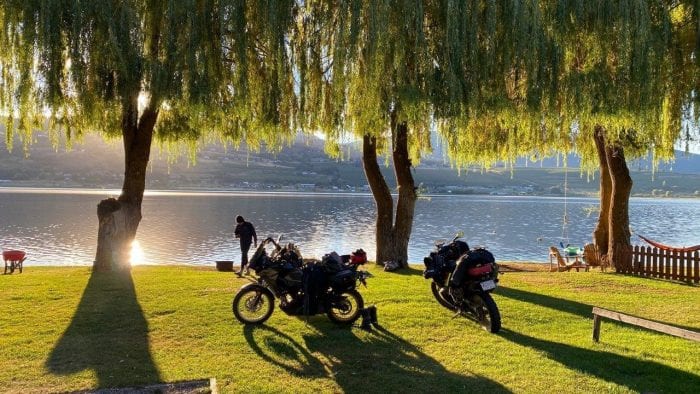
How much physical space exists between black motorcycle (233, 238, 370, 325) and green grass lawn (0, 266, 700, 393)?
32 centimetres

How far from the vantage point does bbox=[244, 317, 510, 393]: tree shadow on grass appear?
590cm

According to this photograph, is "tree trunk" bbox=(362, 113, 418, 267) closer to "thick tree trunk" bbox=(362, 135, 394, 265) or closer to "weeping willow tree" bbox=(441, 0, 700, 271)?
"thick tree trunk" bbox=(362, 135, 394, 265)

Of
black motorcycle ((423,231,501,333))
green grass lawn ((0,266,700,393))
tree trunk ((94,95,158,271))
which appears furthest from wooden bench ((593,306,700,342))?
tree trunk ((94,95,158,271))

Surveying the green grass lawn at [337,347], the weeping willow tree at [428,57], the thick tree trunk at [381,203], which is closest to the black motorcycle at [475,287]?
the green grass lawn at [337,347]

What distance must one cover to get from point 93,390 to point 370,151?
40.4 ft

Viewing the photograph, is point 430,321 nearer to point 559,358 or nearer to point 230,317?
point 559,358

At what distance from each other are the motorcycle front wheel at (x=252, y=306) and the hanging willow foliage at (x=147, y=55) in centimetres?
395

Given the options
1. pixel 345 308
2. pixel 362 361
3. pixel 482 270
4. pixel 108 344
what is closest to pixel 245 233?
pixel 345 308

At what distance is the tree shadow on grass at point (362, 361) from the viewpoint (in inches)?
232

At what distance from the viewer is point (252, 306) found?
859cm

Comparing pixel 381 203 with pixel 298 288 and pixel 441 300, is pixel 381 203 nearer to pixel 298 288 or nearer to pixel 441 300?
pixel 441 300

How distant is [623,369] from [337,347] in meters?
→ 3.85

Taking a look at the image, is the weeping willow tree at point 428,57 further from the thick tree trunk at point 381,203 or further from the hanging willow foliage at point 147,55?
the thick tree trunk at point 381,203

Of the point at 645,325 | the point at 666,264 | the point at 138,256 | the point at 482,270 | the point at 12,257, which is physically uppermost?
the point at 482,270
